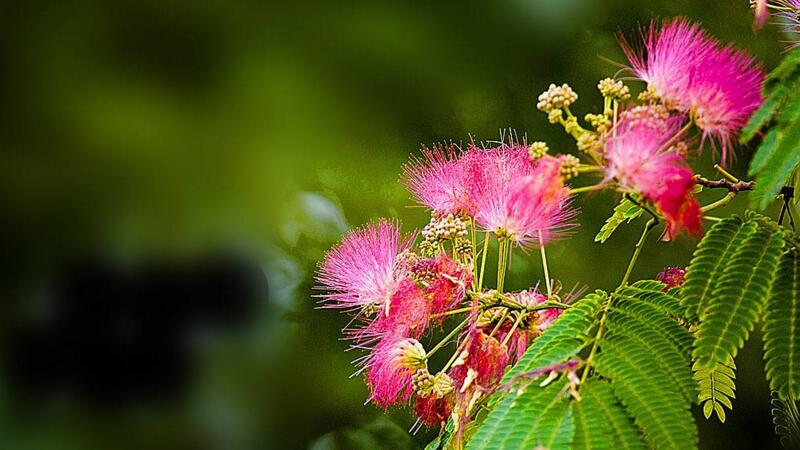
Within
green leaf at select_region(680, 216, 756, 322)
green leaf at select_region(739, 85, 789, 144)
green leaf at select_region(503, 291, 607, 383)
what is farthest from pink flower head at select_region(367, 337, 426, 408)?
green leaf at select_region(739, 85, 789, 144)

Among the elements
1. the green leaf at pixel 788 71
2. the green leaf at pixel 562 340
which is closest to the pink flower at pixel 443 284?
the green leaf at pixel 562 340

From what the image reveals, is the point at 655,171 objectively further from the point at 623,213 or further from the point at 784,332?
the point at 623,213

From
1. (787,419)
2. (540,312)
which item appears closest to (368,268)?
(540,312)

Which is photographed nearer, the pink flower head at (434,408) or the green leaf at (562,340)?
the green leaf at (562,340)

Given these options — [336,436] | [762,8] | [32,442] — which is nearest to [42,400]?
[32,442]

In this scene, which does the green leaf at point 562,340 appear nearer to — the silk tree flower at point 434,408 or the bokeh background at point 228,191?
the silk tree flower at point 434,408

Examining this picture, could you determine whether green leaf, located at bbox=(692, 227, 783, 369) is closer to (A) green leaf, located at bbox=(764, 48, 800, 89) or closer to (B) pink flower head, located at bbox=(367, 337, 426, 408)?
(A) green leaf, located at bbox=(764, 48, 800, 89)
